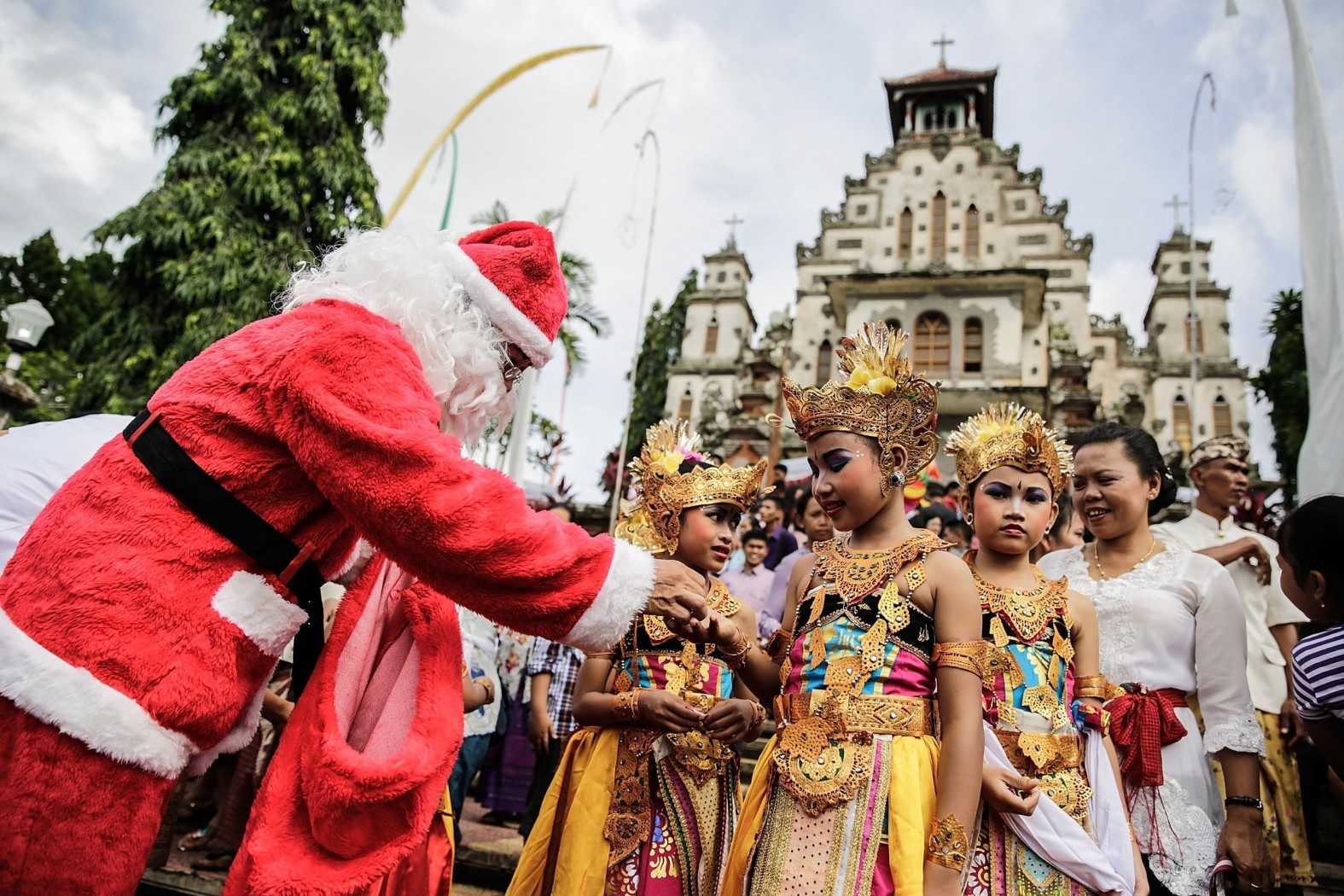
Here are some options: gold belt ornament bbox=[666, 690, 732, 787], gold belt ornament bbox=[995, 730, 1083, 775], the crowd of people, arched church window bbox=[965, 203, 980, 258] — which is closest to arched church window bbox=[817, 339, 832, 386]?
arched church window bbox=[965, 203, 980, 258]

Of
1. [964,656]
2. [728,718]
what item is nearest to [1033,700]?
[964,656]

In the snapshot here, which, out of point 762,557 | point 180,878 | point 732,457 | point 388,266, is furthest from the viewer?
point 732,457

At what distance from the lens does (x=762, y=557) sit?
7777 millimetres

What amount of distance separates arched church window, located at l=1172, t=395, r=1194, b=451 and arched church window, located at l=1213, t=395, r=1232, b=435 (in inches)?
27.9

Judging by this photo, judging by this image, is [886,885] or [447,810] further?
[447,810]

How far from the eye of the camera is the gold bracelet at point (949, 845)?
209cm

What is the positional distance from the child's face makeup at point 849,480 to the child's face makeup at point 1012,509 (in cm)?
62

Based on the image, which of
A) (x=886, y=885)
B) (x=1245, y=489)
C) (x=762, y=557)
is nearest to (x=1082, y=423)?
(x=762, y=557)

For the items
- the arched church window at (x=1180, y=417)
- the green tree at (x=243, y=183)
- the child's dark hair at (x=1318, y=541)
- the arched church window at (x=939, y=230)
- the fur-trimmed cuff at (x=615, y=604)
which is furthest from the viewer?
the arched church window at (x=939, y=230)

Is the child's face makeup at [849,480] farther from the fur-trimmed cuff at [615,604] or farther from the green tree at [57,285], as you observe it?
the green tree at [57,285]

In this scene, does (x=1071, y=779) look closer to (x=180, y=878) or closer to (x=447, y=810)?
(x=447, y=810)

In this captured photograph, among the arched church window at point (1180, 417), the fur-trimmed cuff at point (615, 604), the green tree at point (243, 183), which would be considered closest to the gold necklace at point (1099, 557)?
the fur-trimmed cuff at point (615, 604)

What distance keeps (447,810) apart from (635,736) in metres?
0.91

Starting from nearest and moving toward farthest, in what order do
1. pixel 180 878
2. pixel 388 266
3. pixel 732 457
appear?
pixel 388 266 < pixel 180 878 < pixel 732 457
